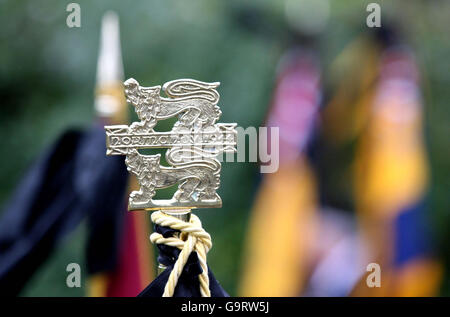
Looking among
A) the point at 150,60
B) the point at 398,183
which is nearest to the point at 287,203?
the point at 398,183

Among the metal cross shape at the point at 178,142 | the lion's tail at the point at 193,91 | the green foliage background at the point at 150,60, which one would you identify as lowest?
the metal cross shape at the point at 178,142

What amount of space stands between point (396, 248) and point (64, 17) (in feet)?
4.30

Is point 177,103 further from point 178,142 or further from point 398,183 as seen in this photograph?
point 398,183

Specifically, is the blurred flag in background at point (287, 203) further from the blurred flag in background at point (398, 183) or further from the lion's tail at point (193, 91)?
the lion's tail at point (193, 91)

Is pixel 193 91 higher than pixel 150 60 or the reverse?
the reverse

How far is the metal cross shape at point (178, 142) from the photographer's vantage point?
646mm

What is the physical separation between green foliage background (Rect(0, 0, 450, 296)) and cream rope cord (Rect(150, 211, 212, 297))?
118cm

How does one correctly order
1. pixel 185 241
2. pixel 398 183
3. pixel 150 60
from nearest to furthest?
pixel 185 241
pixel 398 183
pixel 150 60

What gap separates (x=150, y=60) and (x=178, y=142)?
127cm

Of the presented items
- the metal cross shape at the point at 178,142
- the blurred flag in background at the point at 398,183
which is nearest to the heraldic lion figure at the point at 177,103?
the metal cross shape at the point at 178,142

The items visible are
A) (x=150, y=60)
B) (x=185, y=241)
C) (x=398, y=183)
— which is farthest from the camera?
(x=150, y=60)

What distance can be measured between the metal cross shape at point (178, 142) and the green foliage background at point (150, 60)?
3.80 feet

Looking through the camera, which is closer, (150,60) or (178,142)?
(178,142)

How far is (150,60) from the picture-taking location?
1863mm
